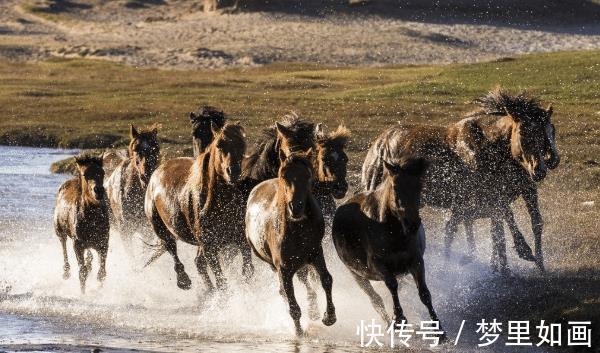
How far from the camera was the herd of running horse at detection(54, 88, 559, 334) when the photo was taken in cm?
1207

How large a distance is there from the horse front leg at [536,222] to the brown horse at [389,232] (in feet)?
8.13

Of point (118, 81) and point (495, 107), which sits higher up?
point (495, 107)

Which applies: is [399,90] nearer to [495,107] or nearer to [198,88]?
[198,88]

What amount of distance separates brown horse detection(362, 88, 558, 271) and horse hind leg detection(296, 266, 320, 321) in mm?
2375

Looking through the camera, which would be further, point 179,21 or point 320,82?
point 179,21

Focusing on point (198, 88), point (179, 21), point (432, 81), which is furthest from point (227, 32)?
point (432, 81)

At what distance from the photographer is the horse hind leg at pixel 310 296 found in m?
13.6

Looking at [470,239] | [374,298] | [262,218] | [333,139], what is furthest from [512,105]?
[262,218]

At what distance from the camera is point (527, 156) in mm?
14812

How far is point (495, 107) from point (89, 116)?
A: 24.0 metres

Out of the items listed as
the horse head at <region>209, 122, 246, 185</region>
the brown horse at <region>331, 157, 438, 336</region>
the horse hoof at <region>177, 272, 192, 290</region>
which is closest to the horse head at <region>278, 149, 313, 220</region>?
the brown horse at <region>331, 157, 438, 336</region>

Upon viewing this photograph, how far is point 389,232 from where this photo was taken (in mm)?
12039

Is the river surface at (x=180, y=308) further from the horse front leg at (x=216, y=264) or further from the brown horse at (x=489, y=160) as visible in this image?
the brown horse at (x=489, y=160)

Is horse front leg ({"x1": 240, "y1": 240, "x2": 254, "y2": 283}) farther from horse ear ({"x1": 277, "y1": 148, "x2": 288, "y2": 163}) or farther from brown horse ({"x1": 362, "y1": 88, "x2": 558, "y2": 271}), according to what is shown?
brown horse ({"x1": 362, "y1": 88, "x2": 558, "y2": 271})
